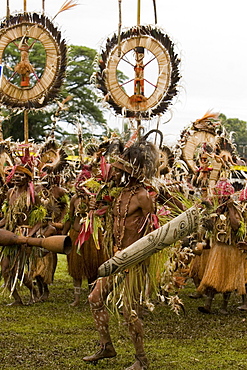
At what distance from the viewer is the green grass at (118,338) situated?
5.25 meters

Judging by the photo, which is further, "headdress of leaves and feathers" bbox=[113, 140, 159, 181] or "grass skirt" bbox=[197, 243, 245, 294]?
"grass skirt" bbox=[197, 243, 245, 294]

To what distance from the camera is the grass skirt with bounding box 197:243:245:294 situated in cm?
740

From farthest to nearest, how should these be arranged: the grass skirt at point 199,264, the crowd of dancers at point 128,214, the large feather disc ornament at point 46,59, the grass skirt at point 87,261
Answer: the grass skirt at point 199,264, the grass skirt at point 87,261, the large feather disc ornament at point 46,59, the crowd of dancers at point 128,214

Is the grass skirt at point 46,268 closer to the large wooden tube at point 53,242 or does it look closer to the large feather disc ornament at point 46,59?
the large feather disc ornament at point 46,59

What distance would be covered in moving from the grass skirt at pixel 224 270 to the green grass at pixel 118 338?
311 mm

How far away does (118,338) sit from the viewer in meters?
6.04

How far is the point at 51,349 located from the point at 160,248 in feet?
4.84

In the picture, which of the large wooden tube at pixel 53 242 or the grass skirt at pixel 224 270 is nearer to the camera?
the large wooden tube at pixel 53 242

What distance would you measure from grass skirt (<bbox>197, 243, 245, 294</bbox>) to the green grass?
0.31 m

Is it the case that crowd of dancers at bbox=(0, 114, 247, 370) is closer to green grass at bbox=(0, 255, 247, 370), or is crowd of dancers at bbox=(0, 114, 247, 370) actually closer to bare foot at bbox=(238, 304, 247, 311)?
bare foot at bbox=(238, 304, 247, 311)

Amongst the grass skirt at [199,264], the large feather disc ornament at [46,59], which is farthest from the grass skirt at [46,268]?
the large feather disc ornament at [46,59]

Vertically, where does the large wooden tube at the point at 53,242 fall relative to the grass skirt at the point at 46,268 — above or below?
above

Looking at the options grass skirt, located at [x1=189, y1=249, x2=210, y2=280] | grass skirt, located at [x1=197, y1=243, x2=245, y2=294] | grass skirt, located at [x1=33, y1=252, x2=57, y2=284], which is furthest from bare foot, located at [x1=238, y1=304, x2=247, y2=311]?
grass skirt, located at [x1=33, y1=252, x2=57, y2=284]

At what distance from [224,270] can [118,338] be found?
6.11ft
